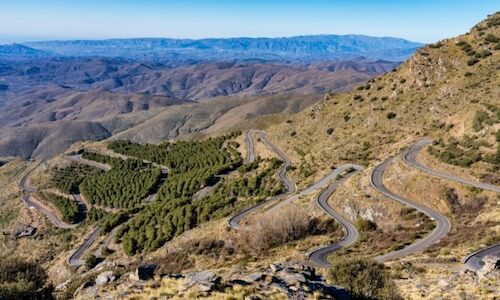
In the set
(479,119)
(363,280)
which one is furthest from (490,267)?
(479,119)

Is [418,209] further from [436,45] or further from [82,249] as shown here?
[436,45]

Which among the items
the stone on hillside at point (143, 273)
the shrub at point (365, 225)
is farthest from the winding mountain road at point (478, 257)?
the stone on hillside at point (143, 273)

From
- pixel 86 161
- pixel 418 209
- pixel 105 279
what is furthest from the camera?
pixel 86 161

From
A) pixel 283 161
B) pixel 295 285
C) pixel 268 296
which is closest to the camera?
pixel 268 296

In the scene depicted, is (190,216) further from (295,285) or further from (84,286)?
(295,285)

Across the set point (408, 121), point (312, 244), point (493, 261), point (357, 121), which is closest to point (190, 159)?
point (357, 121)

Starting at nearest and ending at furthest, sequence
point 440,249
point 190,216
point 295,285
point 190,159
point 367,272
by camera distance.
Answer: point 295,285
point 367,272
point 440,249
point 190,216
point 190,159
